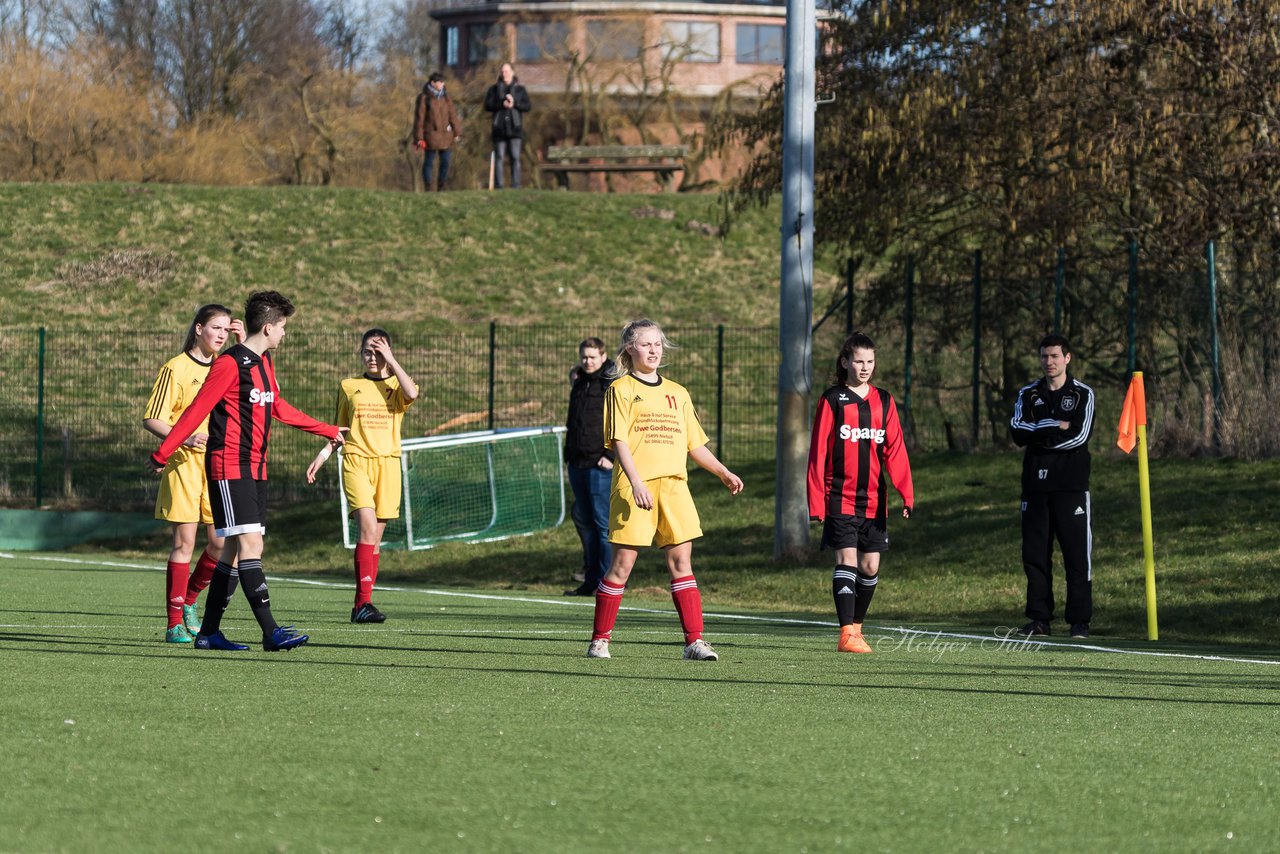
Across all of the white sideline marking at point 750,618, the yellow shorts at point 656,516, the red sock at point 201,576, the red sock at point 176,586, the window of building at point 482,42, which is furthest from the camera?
the window of building at point 482,42

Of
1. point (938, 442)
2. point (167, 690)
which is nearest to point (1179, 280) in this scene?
point (938, 442)

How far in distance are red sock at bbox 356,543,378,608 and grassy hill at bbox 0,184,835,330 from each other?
23226 mm

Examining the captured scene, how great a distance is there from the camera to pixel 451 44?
68875 mm

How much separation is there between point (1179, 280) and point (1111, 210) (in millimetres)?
2047

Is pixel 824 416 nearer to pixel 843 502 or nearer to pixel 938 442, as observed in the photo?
pixel 843 502

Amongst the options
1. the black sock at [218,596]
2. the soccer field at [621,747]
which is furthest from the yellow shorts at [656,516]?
the black sock at [218,596]

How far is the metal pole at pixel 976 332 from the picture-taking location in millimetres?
22875

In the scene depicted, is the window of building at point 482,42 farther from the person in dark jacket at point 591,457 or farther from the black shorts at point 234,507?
the black shorts at point 234,507

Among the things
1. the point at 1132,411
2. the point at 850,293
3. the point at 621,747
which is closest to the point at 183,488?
the point at 621,747

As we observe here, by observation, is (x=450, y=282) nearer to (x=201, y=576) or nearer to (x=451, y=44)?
(x=201, y=576)

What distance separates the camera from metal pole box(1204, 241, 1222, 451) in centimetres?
2000

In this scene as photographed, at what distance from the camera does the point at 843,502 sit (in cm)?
1078

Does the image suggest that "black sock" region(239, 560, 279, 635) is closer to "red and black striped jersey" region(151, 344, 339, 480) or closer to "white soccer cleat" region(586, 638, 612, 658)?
"red and black striped jersey" region(151, 344, 339, 480)

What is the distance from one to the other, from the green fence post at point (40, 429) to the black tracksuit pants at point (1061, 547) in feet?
52.8
